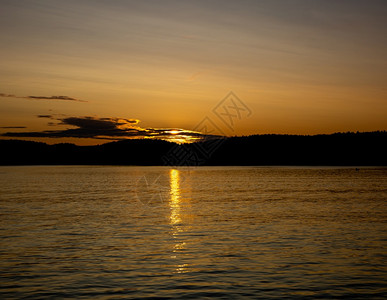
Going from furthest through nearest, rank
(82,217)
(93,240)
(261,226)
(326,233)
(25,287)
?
(82,217), (261,226), (326,233), (93,240), (25,287)

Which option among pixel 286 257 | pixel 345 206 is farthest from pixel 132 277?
pixel 345 206

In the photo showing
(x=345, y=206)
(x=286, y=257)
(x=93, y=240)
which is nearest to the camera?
(x=286, y=257)

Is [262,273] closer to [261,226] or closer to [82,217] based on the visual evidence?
[261,226]

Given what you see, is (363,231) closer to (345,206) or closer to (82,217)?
(345,206)

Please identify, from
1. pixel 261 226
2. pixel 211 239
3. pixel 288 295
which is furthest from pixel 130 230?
pixel 288 295

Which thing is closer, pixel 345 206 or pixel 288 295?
pixel 288 295

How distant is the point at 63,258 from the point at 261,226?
18.7 m

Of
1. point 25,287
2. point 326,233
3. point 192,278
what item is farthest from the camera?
point 326,233

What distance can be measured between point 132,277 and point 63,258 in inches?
251

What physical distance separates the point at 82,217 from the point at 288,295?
3196cm

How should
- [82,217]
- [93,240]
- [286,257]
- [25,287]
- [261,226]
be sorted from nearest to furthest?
[25,287], [286,257], [93,240], [261,226], [82,217]

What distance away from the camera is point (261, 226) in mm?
41031

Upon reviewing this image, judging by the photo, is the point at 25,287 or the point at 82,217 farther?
the point at 82,217

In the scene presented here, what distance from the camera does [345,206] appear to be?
5994cm
